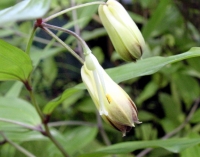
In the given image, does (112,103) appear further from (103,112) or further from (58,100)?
(58,100)

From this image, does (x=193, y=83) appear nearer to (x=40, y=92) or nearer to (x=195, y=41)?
(x=195, y=41)

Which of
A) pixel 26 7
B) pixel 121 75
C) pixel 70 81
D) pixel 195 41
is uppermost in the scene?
pixel 26 7

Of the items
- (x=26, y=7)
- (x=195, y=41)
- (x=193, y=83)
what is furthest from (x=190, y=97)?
(x=26, y=7)

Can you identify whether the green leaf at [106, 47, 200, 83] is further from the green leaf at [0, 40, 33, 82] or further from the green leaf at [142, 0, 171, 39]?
the green leaf at [142, 0, 171, 39]

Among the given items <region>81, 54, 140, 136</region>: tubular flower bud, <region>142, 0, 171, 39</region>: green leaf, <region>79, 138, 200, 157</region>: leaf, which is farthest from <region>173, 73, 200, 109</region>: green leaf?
<region>81, 54, 140, 136</region>: tubular flower bud

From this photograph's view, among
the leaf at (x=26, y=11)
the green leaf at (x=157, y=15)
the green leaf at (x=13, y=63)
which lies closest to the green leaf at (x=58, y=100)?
the green leaf at (x=13, y=63)
